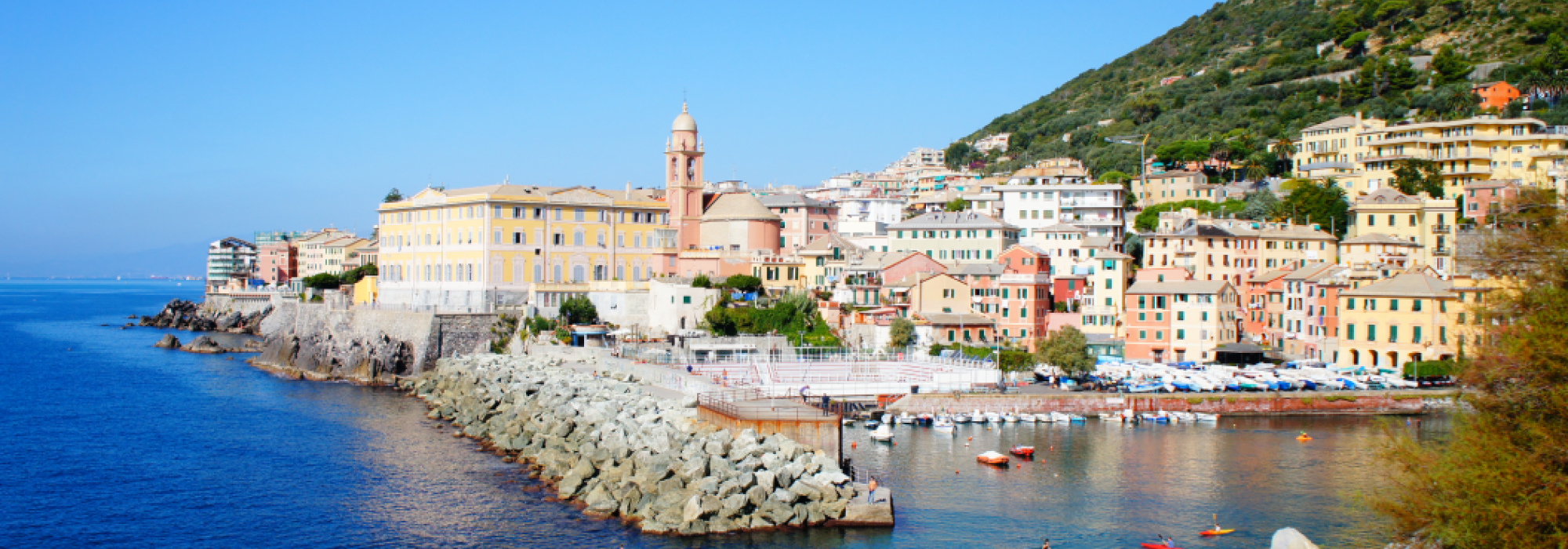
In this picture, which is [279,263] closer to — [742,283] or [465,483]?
[742,283]

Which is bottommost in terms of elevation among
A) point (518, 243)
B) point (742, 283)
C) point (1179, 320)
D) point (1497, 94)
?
point (1179, 320)

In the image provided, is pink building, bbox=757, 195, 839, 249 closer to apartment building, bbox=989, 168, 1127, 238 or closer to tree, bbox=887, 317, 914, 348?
apartment building, bbox=989, 168, 1127, 238

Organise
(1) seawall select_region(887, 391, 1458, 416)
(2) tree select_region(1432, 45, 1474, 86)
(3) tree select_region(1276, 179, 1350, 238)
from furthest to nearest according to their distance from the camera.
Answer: (2) tree select_region(1432, 45, 1474, 86) → (3) tree select_region(1276, 179, 1350, 238) → (1) seawall select_region(887, 391, 1458, 416)

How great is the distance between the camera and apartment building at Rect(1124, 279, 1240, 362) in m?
47.7

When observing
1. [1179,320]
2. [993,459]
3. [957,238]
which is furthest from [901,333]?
[993,459]

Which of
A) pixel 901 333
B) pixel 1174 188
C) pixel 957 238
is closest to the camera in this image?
pixel 901 333

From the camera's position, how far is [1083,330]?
5028 cm

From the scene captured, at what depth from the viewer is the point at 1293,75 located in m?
98.6

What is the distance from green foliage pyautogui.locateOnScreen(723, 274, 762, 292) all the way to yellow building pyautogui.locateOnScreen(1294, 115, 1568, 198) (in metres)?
35.4

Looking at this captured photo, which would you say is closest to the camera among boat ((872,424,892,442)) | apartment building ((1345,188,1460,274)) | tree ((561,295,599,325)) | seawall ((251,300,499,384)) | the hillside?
boat ((872,424,892,442))

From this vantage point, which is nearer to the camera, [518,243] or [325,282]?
[518,243]

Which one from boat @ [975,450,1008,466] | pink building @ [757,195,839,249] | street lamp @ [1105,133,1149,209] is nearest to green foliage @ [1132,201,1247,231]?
street lamp @ [1105,133,1149,209]

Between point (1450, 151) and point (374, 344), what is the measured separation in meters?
57.0

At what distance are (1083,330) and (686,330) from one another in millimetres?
16820
